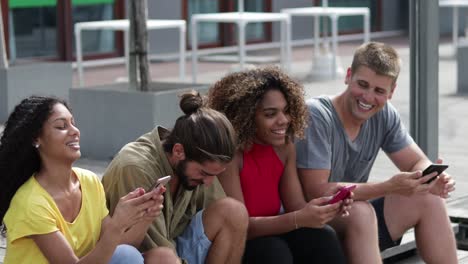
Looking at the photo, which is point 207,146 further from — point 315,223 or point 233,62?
point 233,62

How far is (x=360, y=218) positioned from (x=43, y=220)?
139 cm

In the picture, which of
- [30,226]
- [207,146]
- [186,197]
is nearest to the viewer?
[30,226]

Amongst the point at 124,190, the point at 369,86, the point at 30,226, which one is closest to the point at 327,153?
the point at 369,86

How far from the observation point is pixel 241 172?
14.2ft

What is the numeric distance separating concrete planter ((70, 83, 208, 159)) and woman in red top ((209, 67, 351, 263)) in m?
3.54

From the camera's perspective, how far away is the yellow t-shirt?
3.49m

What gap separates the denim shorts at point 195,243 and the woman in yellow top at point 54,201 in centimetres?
38

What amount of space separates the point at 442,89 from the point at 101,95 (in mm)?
5356

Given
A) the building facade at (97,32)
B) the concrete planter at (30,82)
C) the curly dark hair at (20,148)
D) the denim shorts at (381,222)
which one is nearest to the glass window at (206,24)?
the building facade at (97,32)

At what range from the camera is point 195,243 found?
13.5 feet

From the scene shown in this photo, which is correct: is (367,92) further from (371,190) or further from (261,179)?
(261,179)

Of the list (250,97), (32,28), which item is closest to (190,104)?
(250,97)

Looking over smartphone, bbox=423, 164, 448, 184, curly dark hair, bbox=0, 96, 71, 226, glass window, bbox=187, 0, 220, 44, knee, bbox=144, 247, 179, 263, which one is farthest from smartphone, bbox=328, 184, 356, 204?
glass window, bbox=187, 0, 220, 44

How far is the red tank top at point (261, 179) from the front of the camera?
14.3ft
